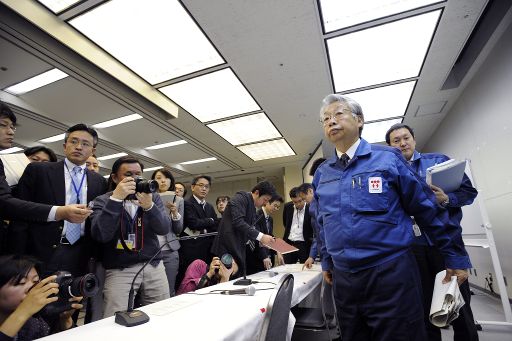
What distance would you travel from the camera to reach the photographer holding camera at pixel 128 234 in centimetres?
142

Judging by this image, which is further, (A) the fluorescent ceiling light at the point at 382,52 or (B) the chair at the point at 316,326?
(A) the fluorescent ceiling light at the point at 382,52

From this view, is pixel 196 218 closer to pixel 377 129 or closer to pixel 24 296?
pixel 24 296

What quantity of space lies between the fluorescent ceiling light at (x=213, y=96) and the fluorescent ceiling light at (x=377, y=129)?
2282 millimetres

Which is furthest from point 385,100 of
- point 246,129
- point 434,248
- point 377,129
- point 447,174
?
point 434,248

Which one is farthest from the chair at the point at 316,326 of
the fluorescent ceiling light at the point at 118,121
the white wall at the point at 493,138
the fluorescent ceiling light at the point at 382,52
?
the fluorescent ceiling light at the point at 118,121

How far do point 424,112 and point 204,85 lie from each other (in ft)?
11.9

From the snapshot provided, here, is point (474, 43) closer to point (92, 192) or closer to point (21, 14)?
point (92, 192)

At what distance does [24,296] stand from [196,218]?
176 cm

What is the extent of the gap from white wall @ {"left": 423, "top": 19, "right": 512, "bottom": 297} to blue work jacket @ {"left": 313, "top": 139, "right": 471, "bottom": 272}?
215 centimetres

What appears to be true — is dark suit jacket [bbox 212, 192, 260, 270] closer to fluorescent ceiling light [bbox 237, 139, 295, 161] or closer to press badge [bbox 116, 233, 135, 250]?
press badge [bbox 116, 233, 135, 250]

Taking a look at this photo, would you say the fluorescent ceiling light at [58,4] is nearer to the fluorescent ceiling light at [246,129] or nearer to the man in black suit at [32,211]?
the man in black suit at [32,211]

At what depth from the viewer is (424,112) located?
463 centimetres

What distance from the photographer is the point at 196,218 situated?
9.20ft

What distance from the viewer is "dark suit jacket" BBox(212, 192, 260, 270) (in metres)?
2.20
